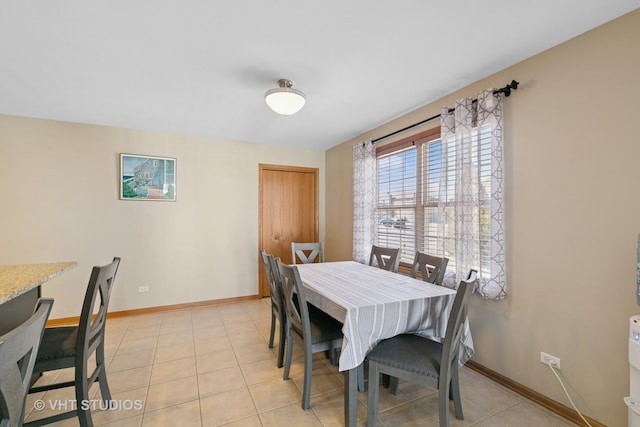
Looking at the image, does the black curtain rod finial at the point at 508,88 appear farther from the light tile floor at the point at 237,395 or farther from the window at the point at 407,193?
the light tile floor at the point at 237,395

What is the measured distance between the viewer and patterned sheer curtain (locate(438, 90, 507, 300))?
2.13 m

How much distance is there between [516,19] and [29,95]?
159 inches

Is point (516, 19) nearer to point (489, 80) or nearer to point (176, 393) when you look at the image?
point (489, 80)

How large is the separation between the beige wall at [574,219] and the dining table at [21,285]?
9.99ft

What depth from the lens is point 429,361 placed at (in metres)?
A: 1.55

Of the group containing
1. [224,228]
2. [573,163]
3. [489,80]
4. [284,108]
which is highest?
[489,80]

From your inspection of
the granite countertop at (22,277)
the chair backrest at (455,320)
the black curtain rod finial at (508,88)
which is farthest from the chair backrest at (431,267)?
the granite countertop at (22,277)

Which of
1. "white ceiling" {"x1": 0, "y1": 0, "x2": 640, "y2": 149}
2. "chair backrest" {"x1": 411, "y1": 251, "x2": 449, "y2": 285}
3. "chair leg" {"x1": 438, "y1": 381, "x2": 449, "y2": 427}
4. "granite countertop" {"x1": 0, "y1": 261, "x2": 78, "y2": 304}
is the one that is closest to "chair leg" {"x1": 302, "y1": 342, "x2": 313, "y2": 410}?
"chair leg" {"x1": 438, "y1": 381, "x2": 449, "y2": 427}

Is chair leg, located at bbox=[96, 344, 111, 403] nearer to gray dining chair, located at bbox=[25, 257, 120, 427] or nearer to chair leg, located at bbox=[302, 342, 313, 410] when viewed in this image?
gray dining chair, located at bbox=[25, 257, 120, 427]

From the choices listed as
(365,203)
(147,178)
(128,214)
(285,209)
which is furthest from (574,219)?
(128,214)

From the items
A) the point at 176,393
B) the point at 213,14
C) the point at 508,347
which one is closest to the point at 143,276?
the point at 176,393

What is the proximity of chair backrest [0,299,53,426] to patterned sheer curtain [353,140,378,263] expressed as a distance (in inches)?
123

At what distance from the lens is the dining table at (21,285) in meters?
1.44

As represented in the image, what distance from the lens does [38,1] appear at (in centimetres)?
149
